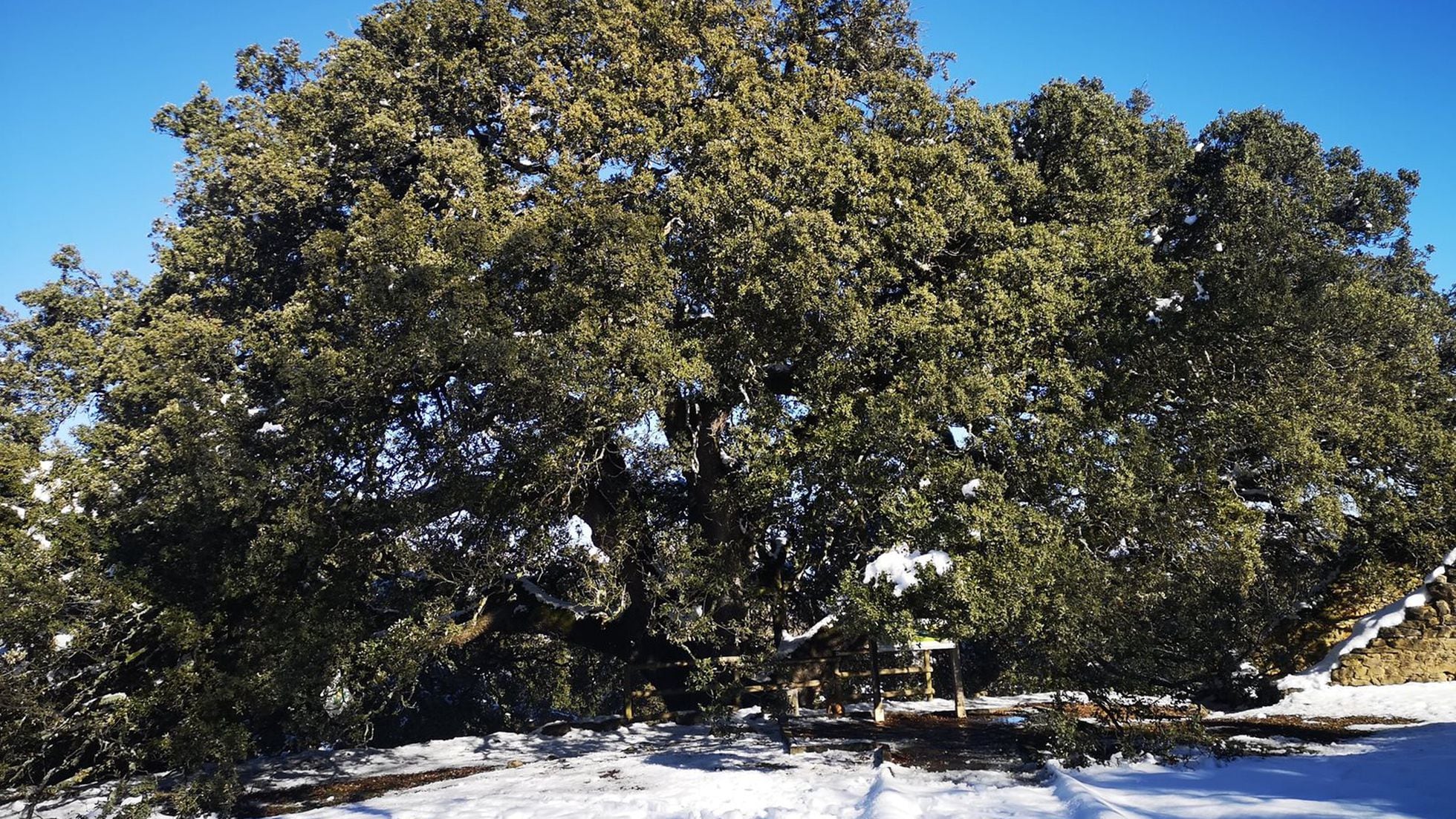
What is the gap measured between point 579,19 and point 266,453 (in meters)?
8.22

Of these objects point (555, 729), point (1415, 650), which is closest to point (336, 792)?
point (555, 729)

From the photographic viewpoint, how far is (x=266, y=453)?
1077 centimetres

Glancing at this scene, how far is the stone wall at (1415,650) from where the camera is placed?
12.8m

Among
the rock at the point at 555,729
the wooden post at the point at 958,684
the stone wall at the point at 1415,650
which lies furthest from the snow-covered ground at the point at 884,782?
the wooden post at the point at 958,684

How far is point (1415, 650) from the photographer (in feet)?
42.1

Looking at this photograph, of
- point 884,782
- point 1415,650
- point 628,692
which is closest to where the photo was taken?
point 884,782

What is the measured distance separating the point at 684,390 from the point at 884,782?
5993mm

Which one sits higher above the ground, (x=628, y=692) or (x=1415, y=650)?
(x=1415, y=650)

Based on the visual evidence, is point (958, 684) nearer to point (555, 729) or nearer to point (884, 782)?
point (884, 782)

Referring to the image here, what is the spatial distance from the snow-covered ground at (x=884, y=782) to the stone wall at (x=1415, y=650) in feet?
1.37

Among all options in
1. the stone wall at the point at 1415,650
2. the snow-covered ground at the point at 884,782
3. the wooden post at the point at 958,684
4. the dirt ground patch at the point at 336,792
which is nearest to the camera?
the snow-covered ground at the point at 884,782

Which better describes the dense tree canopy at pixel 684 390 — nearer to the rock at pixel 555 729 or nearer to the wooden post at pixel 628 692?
the wooden post at pixel 628 692

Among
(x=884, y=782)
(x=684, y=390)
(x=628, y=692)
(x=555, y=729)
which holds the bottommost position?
(x=555, y=729)

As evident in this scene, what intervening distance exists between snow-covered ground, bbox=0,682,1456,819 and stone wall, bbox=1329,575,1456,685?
16.5 inches
